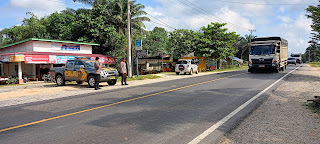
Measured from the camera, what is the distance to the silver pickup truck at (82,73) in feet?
46.8

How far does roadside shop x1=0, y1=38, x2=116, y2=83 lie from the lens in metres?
21.3

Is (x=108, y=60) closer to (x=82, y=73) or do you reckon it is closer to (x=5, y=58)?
(x=5, y=58)

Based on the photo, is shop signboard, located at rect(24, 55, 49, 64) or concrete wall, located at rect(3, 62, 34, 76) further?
concrete wall, located at rect(3, 62, 34, 76)

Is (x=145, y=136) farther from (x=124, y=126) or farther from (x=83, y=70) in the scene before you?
(x=83, y=70)

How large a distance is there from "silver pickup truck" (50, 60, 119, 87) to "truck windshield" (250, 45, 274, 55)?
14.4m

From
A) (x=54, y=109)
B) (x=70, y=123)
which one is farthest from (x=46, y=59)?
(x=70, y=123)

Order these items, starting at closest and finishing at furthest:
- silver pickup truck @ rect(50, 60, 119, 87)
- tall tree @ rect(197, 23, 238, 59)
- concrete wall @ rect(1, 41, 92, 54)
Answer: silver pickup truck @ rect(50, 60, 119, 87), concrete wall @ rect(1, 41, 92, 54), tall tree @ rect(197, 23, 238, 59)

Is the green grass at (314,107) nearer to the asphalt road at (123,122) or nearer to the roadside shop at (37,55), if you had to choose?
the asphalt road at (123,122)

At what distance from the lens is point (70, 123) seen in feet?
18.5

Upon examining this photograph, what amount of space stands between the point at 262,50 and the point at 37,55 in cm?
2140

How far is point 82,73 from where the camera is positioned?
14578 mm

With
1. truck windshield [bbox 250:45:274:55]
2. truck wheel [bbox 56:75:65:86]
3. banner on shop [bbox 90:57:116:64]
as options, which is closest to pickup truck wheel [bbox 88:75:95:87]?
truck wheel [bbox 56:75:65:86]

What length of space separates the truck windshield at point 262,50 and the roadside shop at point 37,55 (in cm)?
1576

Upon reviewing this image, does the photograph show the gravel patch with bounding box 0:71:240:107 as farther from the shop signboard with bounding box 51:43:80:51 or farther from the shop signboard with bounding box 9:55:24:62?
the shop signboard with bounding box 51:43:80:51
